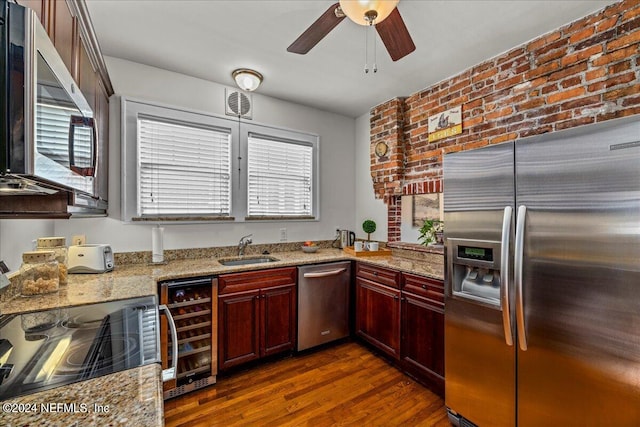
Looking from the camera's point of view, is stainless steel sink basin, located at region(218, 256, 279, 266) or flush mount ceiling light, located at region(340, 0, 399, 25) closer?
flush mount ceiling light, located at region(340, 0, 399, 25)

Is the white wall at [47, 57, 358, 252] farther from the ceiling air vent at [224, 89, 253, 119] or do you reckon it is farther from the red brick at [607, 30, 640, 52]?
the red brick at [607, 30, 640, 52]

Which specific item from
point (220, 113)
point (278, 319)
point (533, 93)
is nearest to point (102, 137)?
point (220, 113)

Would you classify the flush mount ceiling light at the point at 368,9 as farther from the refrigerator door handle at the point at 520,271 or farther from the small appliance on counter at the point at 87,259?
the small appliance on counter at the point at 87,259

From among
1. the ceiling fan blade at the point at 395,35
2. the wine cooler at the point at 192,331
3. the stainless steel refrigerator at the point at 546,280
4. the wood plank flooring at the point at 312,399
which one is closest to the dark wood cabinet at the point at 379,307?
the wood plank flooring at the point at 312,399

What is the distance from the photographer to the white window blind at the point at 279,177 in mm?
3181

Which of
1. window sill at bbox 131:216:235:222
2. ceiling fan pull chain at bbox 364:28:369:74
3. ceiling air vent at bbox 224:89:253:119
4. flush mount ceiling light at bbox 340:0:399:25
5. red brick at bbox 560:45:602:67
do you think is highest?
ceiling fan pull chain at bbox 364:28:369:74

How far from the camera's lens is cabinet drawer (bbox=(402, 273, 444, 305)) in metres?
2.13

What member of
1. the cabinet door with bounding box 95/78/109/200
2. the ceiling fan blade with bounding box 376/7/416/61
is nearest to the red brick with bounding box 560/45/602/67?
the ceiling fan blade with bounding box 376/7/416/61

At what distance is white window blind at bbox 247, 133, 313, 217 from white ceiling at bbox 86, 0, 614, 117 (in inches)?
26.8

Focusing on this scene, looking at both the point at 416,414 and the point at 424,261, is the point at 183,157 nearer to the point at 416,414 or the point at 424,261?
the point at 424,261

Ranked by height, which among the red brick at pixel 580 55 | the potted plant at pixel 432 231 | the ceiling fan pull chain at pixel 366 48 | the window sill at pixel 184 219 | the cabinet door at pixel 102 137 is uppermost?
the ceiling fan pull chain at pixel 366 48

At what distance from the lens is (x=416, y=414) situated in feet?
6.49

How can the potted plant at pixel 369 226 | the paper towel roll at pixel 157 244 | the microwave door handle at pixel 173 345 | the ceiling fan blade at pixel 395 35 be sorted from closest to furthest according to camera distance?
the microwave door handle at pixel 173 345, the ceiling fan blade at pixel 395 35, the paper towel roll at pixel 157 244, the potted plant at pixel 369 226

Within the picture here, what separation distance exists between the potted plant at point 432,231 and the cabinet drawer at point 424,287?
68 cm
